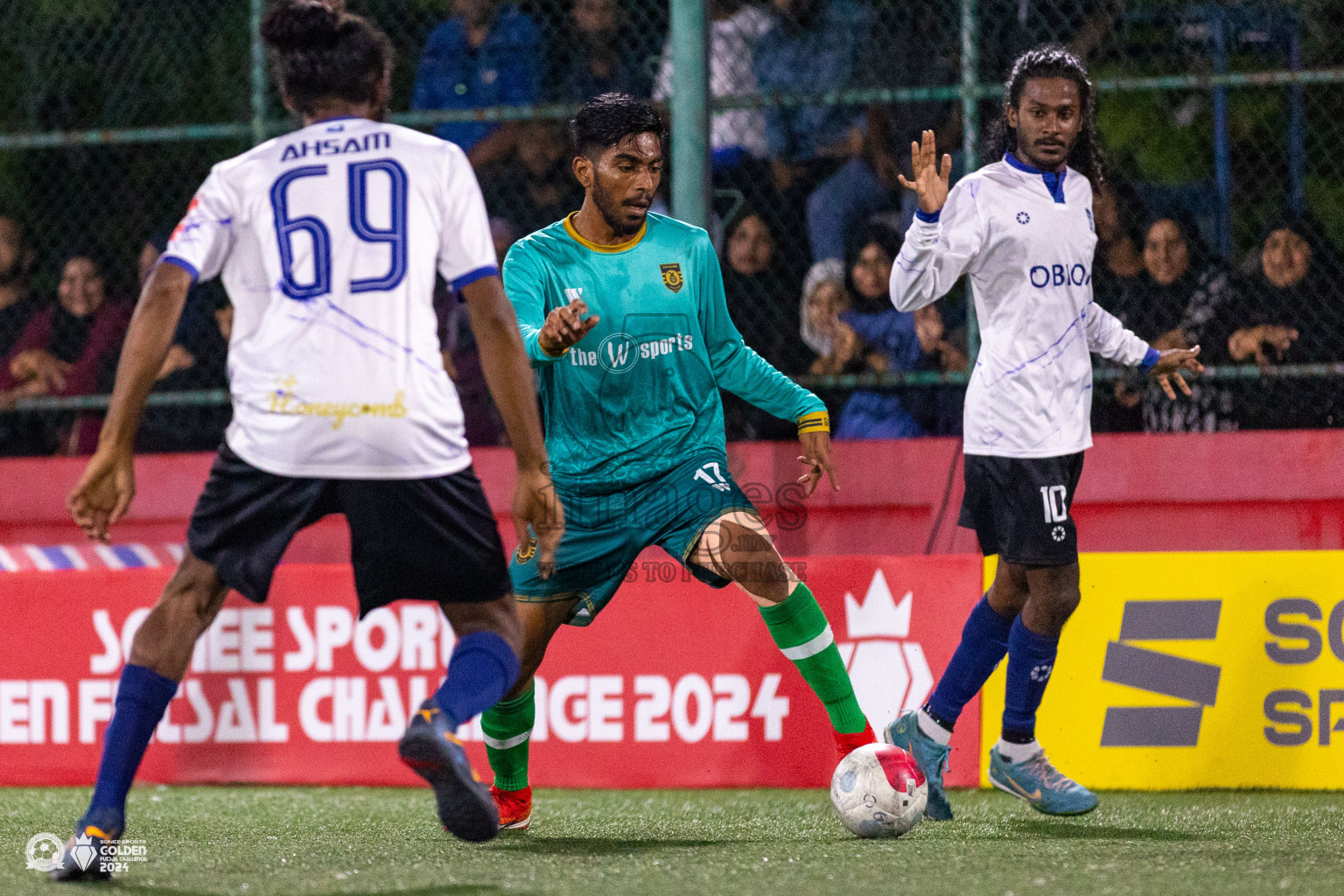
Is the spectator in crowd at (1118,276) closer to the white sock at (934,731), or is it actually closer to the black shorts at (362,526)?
the white sock at (934,731)

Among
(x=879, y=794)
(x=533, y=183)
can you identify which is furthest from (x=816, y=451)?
(x=533, y=183)

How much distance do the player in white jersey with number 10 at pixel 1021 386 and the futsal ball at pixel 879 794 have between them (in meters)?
0.53

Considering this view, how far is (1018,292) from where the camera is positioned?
4.81 m

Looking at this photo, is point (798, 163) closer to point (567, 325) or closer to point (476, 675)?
point (567, 325)

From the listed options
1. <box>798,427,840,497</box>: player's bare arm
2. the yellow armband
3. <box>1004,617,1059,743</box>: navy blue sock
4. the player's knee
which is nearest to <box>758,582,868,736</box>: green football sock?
<box>798,427,840,497</box>: player's bare arm

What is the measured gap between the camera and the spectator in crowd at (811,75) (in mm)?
6781

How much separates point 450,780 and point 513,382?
0.81m

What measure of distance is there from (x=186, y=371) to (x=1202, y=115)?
435 cm

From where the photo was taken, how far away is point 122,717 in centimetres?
347

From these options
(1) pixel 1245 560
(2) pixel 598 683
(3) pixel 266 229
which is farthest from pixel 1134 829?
(3) pixel 266 229

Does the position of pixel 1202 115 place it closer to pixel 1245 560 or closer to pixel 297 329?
pixel 1245 560

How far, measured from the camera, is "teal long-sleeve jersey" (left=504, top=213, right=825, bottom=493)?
451 centimetres

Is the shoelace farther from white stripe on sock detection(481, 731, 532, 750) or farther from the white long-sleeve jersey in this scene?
white stripe on sock detection(481, 731, 532, 750)

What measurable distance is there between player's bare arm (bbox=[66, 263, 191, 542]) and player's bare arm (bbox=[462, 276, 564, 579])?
59 centimetres
